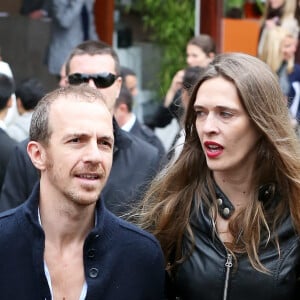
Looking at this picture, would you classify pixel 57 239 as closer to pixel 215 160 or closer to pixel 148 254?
pixel 148 254

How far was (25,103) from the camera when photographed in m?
7.58

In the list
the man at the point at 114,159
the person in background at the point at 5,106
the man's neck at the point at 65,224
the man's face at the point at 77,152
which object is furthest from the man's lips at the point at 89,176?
the person in background at the point at 5,106

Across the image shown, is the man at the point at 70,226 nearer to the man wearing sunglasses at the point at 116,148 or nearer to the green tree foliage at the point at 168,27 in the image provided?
the man wearing sunglasses at the point at 116,148

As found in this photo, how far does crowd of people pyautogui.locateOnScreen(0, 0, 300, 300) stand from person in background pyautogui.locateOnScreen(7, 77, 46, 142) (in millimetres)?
2797

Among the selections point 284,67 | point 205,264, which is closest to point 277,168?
point 205,264

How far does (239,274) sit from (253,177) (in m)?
0.42

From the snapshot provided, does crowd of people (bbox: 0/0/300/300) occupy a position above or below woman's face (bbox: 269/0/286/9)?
above

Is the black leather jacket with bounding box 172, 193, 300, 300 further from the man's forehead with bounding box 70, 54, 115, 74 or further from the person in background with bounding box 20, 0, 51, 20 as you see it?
the person in background with bounding box 20, 0, 51, 20

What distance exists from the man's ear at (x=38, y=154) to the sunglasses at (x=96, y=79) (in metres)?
2.16

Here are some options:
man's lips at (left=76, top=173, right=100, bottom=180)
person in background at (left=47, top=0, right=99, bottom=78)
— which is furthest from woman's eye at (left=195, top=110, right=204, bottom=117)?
person in background at (left=47, top=0, right=99, bottom=78)

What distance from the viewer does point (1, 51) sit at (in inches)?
372

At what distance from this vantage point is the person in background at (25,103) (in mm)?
7348

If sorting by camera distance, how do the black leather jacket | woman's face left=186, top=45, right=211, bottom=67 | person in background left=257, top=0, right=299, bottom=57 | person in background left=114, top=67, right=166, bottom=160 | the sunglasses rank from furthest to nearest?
person in background left=257, top=0, right=299, bottom=57 < woman's face left=186, top=45, right=211, bottom=67 < person in background left=114, top=67, right=166, bottom=160 < the sunglasses < the black leather jacket

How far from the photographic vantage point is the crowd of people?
343 cm
